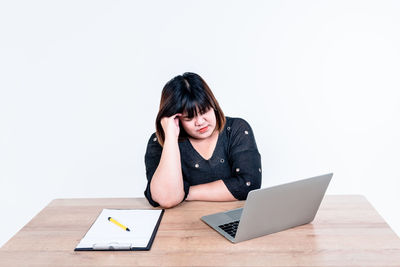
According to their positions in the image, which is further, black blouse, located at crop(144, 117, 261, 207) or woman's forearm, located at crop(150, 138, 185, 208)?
black blouse, located at crop(144, 117, 261, 207)

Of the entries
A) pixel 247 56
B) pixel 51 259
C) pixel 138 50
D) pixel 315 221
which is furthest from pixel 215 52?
pixel 51 259

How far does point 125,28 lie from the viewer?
107 inches

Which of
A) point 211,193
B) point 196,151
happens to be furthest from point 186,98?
point 211,193

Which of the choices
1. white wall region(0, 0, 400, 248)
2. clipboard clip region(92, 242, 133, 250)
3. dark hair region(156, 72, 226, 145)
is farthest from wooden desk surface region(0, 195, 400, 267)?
white wall region(0, 0, 400, 248)

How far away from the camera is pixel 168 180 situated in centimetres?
148

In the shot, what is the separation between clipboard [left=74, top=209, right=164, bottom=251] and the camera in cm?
113

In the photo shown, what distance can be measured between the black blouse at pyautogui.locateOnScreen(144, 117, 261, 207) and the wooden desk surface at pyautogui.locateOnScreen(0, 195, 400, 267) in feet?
1.11

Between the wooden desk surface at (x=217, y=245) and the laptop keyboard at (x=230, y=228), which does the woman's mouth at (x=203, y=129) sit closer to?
the wooden desk surface at (x=217, y=245)

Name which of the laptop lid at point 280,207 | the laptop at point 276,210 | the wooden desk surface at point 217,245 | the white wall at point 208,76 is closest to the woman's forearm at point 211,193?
the wooden desk surface at point 217,245

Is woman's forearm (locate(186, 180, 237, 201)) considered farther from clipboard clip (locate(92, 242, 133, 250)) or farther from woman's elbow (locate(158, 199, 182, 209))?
clipboard clip (locate(92, 242, 133, 250))

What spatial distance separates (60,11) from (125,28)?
1.50 ft

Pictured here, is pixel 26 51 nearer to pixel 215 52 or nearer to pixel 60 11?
pixel 60 11

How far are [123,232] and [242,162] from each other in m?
0.62

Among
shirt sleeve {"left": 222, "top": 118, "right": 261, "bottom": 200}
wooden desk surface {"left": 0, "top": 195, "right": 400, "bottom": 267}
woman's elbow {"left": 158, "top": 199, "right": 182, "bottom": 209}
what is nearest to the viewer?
wooden desk surface {"left": 0, "top": 195, "right": 400, "bottom": 267}
